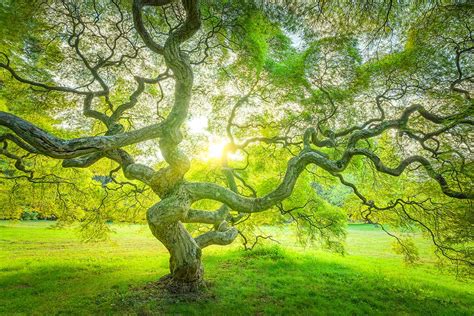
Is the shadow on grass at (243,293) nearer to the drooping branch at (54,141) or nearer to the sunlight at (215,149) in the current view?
the drooping branch at (54,141)

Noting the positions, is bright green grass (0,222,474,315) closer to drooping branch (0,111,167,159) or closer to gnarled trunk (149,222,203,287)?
gnarled trunk (149,222,203,287)

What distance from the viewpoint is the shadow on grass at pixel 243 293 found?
6.45 meters

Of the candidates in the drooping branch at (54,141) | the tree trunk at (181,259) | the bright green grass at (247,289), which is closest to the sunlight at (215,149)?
the tree trunk at (181,259)

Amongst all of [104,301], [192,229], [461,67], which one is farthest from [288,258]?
[461,67]

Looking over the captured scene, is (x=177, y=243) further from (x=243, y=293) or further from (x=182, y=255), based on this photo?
(x=243, y=293)

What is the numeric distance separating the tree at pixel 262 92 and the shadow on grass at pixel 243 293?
1068mm

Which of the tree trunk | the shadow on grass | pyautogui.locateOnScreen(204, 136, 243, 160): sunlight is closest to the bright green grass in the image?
the shadow on grass

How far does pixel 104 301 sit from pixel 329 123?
28.9 ft

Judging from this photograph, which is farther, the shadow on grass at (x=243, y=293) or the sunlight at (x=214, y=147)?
the sunlight at (x=214, y=147)

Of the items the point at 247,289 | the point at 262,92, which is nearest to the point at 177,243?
the point at 247,289

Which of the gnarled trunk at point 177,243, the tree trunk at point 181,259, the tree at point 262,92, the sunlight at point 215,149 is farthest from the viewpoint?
the sunlight at point 215,149

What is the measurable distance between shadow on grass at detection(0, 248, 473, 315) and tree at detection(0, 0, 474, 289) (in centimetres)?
107

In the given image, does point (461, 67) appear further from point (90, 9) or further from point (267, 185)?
point (90, 9)

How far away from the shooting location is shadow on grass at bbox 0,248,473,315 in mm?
6445
